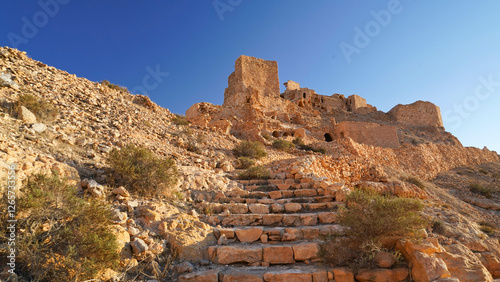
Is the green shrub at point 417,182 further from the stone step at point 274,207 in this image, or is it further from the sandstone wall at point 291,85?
the sandstone wall at point 291,85

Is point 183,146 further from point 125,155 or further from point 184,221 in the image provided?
point 184,221

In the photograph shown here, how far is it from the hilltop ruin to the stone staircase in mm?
8107

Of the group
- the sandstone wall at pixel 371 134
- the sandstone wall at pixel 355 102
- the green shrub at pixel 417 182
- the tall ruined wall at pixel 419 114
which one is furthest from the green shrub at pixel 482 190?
the sandstone wall at pixel 355 102

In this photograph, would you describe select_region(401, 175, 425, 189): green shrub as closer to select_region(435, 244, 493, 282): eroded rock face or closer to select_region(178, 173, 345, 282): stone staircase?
select_region(178, 173, 345, 282): stone staircase

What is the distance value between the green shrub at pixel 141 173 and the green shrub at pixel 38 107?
211 centimetres

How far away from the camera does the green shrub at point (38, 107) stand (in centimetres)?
582

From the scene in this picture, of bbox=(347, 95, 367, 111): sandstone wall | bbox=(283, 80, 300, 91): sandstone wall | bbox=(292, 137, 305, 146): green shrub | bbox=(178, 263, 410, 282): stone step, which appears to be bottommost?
bbox=(178, 263, 410, 282): stone step

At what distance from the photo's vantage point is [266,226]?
5.00 meters

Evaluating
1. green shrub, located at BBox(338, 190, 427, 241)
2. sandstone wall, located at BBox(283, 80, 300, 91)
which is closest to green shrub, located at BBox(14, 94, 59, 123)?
Answer: green shrub, located at BBox(338, 190, 427, 241)

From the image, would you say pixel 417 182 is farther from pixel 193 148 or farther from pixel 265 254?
pixel 265 254

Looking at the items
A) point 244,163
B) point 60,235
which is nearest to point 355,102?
point 244,163

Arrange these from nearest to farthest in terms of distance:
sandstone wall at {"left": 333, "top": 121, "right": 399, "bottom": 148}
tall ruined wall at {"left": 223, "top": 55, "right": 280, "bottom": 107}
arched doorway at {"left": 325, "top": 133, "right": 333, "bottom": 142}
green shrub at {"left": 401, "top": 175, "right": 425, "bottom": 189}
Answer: green shrub at {"left": 401, "top": 175, "right": 425, "bottom": 189}
sandstone wall at {"left": 333, "top": 121, "right": 399, "bottom": 148}
arched doorway at {"left": 325, "top": 133, "right": 333, "bottom": 142}
tall ruined wall at {"left": 223, "top": 55, "right": 280, "bottom": 107}

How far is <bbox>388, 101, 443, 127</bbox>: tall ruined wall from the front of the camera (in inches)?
1194

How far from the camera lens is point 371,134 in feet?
63.9
